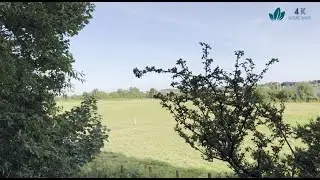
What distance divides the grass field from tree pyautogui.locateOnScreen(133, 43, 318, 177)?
6.56 metres

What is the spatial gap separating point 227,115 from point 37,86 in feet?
25.1

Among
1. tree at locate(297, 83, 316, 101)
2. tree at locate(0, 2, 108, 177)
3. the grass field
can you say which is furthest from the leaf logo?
tree at locate(0, 2, 108, 177)

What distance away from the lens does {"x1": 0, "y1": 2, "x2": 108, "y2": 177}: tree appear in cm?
845

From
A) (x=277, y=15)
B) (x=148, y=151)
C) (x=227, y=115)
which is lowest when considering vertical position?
(x=148, y=151)

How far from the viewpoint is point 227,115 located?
2945mm

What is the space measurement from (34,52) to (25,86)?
36.3 inches

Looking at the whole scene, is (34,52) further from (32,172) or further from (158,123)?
(158,123)

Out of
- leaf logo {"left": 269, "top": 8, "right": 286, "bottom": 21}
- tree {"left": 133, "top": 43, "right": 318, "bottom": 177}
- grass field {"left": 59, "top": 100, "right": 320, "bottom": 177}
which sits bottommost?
grass field {"left": 59, "top": 100, "right": 320, "bottom": 177}

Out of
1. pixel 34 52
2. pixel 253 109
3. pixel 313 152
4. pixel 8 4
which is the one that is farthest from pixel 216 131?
pixel 34 52


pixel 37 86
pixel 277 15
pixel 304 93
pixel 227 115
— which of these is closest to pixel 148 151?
pixel 37 86

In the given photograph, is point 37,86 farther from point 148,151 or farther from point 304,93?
point 148,151

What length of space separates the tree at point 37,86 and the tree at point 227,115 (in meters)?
5.53

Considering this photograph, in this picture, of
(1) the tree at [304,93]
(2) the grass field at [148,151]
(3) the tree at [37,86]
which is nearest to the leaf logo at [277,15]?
(1) the tree at [304,93]

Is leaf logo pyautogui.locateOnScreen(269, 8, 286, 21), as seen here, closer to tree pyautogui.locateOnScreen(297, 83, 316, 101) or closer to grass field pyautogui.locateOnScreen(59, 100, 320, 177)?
tree pyautogui.locateOnScreen(297, 83, 316, 101)
